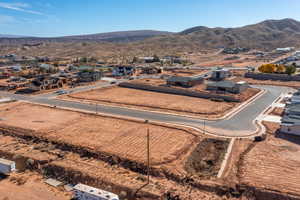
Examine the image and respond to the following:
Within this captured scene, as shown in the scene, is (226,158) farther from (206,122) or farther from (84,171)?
(84,171)

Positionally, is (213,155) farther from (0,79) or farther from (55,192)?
(0,79)

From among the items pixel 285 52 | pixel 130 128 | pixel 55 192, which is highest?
pixel 285 52

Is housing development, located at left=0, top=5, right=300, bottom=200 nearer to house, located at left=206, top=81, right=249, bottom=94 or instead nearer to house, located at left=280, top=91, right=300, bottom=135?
house, located at left=280, top=91, right=300, bottom=135

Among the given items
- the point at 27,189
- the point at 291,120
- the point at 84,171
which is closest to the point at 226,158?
the point at 291,120

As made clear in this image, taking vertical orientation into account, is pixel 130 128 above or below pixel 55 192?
above

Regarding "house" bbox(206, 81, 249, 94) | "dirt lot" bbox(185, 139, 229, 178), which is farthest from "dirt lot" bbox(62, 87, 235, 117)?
"dirt lot" bbox(185, 139, 229, 178)

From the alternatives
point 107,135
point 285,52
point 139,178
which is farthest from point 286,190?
point 285,52
